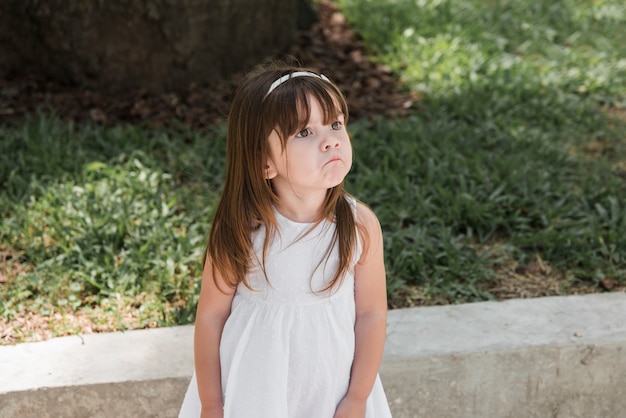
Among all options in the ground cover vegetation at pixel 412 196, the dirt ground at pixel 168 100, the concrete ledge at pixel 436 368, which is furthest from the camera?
the dirt ground at pixel 168 100

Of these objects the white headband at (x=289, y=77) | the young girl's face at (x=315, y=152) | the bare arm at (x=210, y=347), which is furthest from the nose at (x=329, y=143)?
the bare arm at (x=210, y=347)

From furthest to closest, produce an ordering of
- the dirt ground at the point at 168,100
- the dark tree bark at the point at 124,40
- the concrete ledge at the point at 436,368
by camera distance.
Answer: the dark tree bark at the point at 124,40 < the dirt ground at the point at 168,100 < the concrete ledge at the point at 436,368

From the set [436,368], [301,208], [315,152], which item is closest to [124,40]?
[436,368]

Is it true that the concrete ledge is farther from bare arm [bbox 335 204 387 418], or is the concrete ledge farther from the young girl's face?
the young girl's face

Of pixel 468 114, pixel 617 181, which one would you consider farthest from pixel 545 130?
pixel 617 181

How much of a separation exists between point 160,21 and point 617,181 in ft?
8.45

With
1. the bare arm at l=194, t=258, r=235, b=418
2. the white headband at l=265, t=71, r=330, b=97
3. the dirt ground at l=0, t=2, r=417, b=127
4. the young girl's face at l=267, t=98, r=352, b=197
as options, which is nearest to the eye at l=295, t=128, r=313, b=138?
the young girl's face at l=267, t=98, r=352, b=197

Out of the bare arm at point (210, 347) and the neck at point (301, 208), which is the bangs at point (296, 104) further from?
the bare arm at point (210, 347)

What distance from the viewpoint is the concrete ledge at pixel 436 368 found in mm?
2527

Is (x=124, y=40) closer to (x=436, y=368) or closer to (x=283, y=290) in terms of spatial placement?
(x=436, y=368)

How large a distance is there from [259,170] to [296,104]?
0.18 metres

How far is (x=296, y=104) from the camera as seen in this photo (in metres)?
1.87

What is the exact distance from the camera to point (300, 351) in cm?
199

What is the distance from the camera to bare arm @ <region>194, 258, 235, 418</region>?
2066mm
